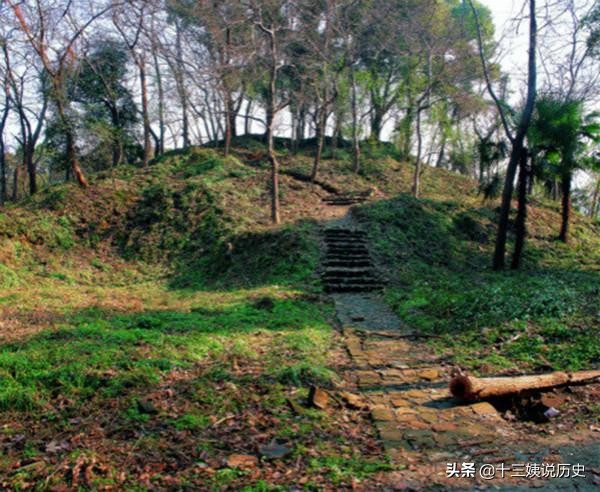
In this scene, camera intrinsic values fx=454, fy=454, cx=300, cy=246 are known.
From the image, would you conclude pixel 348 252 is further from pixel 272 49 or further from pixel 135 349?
pixel 135 349

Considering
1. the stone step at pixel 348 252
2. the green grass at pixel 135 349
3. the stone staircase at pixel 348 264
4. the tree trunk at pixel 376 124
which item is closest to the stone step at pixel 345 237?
the stone staircase at pixel 348 264

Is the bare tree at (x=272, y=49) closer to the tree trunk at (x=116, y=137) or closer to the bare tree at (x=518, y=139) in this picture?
the bare tree at (x=518, y=139)

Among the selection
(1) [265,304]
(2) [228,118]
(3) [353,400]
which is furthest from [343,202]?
(3) [353,400]

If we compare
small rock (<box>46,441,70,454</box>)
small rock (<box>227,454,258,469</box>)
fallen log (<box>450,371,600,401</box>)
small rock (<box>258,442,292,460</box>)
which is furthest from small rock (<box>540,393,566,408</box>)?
small rock (<box>46,441,70,454</box>)

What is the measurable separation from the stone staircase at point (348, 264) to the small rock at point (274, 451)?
20.6ft

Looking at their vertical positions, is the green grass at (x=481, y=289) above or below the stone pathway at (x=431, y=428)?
above

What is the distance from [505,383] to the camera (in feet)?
14.3

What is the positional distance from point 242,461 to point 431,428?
163cm

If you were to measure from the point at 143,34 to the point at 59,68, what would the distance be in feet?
16.3

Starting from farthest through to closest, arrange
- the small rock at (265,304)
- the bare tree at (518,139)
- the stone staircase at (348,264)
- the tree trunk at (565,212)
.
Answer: the tree trunk at (565,212) < the bare tree at (518,139) < the stone staircase at (348,264) < the small rock at (265,304)

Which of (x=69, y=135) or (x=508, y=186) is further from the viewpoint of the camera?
(x=69, y=135)

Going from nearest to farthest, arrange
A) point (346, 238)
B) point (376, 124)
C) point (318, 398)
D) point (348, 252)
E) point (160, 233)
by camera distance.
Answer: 1. point (318, 398)
2. point (348, 252)
3. point (346, 238)
4. point (160, 233)
5. point (376, 124)

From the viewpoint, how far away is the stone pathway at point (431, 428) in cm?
307

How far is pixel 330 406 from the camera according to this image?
4.19 m
